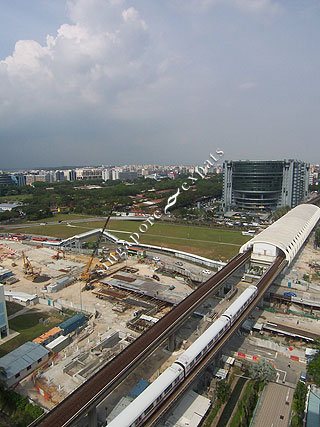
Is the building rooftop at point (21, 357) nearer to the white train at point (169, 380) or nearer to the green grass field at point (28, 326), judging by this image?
the green grass field at point (28, 326)

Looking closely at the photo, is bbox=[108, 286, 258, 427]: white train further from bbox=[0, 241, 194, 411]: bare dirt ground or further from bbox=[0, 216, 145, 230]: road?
bbox=[0, 216, 145, 230]: road

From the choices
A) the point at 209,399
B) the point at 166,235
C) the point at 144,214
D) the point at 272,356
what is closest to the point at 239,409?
the point at 209,399

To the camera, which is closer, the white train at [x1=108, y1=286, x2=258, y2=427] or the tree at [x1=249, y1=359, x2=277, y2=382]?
the white train at [x1=108, y1=286, x2=258, y2=427]

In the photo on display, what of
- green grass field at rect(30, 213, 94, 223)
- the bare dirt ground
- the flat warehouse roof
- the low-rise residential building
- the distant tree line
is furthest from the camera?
the distant tree line

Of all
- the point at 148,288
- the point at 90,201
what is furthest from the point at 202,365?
the point at 90,201

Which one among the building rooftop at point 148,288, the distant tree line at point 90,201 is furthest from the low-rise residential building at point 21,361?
the distant tree line at point 90,201

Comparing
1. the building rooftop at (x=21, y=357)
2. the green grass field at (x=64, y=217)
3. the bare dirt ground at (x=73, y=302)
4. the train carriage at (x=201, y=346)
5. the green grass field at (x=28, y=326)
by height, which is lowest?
the green grass field at (x=28, y=326)

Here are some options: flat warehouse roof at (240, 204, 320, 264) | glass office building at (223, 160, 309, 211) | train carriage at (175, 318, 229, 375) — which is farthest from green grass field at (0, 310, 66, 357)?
glass office building at (223, 160, 309, 211)
